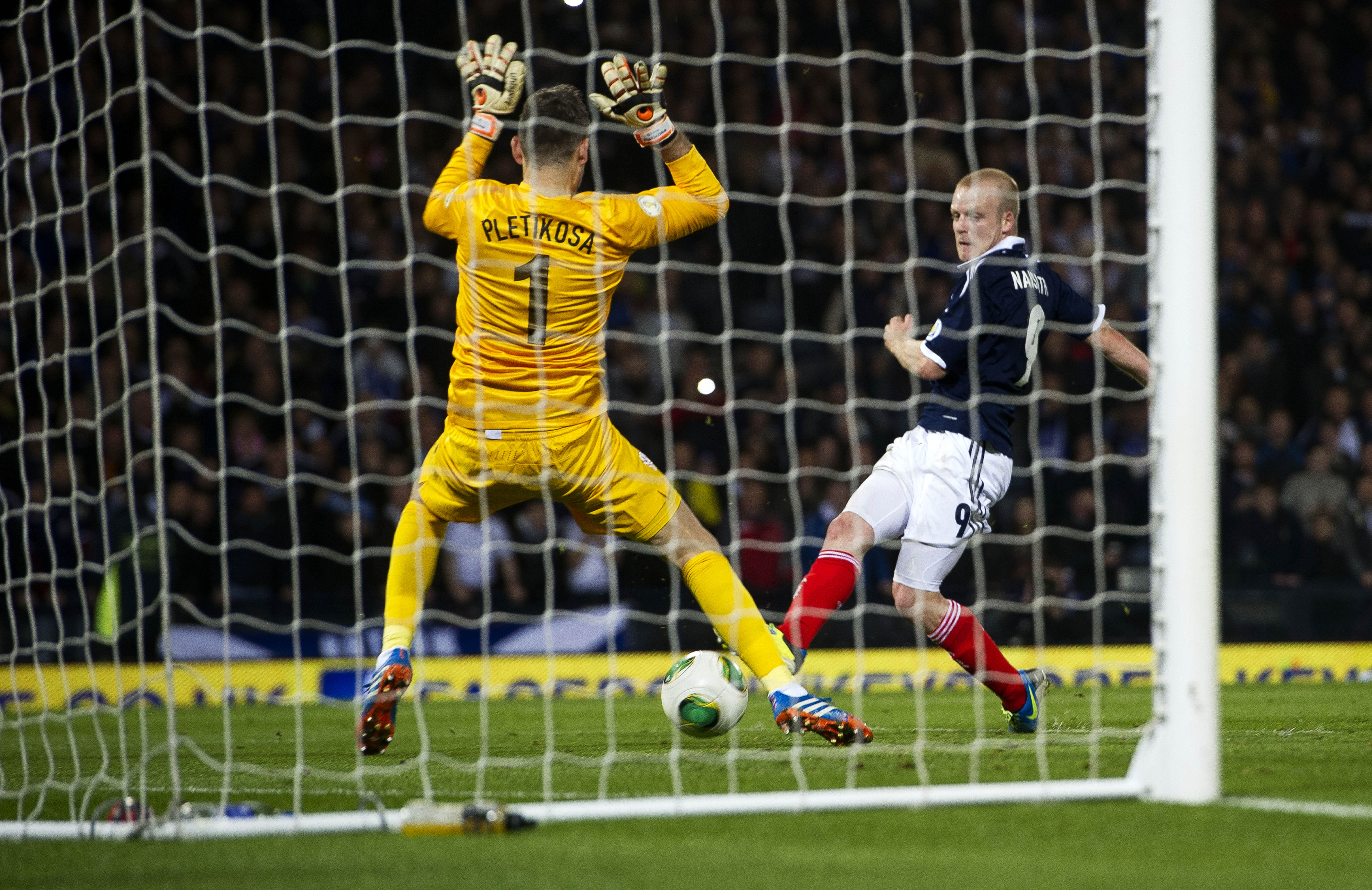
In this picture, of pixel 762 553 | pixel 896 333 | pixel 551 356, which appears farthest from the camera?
pixel 762 553

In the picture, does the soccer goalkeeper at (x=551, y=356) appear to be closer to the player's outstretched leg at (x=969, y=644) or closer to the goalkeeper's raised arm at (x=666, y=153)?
the goalkeeper's raised arm at (x=666, y=153)

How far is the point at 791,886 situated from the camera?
7.30 feet

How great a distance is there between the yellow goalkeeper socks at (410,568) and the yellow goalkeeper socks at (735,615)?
0.13 ft

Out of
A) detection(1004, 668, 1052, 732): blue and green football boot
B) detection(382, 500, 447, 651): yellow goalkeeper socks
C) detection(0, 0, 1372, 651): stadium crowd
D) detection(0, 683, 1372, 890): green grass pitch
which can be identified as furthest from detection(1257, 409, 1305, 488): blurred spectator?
detection(382, 500, 447, 651): yellow goalkeeper socks

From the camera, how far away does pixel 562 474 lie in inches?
160

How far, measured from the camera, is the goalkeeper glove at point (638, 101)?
3777 millimetres

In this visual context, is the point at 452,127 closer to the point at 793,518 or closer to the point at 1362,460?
the point at 793,518

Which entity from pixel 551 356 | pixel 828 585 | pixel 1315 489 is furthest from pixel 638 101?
pixel 1315 489

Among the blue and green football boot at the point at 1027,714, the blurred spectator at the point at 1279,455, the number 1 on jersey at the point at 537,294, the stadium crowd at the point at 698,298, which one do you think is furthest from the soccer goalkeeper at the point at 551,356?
the blurred spectator at the point at 1279,455

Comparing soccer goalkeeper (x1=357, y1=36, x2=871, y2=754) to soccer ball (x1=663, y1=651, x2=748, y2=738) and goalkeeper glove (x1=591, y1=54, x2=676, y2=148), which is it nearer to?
goalkeeper glove (x1=591, y1=54, x2=676, y2=148)

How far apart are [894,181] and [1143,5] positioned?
129 inches

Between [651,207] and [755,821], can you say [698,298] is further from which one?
[755,821]

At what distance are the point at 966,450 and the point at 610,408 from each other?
1104 millimetres

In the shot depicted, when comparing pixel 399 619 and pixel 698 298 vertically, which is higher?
pixel 698 298
